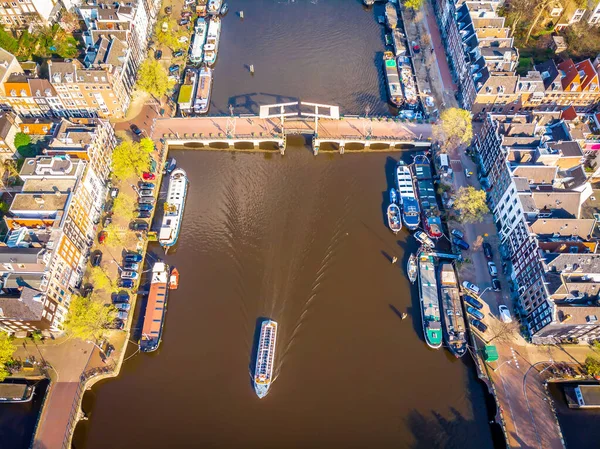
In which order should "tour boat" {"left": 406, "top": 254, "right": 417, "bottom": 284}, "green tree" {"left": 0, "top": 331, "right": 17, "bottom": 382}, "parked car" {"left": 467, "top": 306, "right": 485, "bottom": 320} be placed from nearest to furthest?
"green tree" {"left": 0, "top": 331, "right": 17, "bottom": 382} → "parked car" {"left": 467, "top": 306, "right": 485, "bottom": 320} → "tour boat" {"left": 406, "top": 254, "right": 417, "bottom": 284}

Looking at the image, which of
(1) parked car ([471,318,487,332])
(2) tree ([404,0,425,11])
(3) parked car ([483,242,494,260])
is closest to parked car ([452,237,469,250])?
(3) parked car ([483,242,494,260])

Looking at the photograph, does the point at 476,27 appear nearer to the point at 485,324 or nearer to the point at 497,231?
the point at 497,231

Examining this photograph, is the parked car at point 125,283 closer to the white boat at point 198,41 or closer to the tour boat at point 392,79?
the white boat at point 198,41

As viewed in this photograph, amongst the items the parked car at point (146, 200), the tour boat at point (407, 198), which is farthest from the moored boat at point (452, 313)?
the parked car at point (146, 200)

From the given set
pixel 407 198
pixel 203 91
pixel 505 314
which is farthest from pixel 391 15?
pixel 505 314

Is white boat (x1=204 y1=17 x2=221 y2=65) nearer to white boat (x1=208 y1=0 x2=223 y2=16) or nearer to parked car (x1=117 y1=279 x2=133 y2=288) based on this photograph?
white boat (x1=208 y1=0 x2=223 y2=16)

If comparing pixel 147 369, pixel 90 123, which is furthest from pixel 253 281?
pixel 90 123
